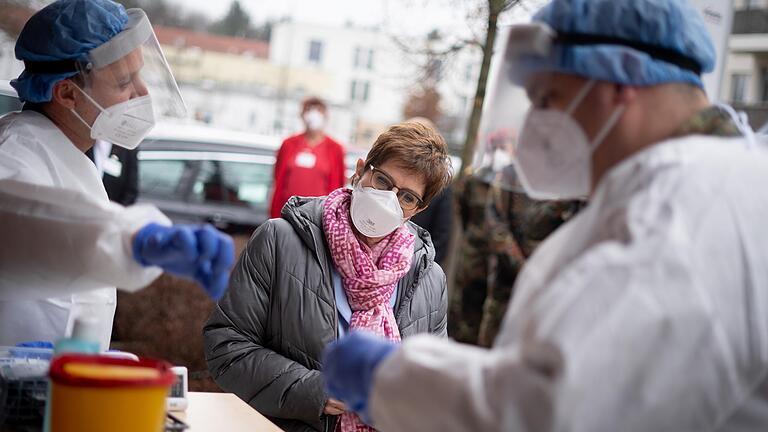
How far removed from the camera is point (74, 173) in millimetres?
2611

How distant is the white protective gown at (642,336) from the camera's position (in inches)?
54.2

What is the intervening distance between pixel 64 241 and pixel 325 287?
1.01m

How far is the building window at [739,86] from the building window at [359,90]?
2837 centimetres

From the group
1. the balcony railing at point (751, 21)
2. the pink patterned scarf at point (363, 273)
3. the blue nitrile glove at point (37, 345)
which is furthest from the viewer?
the balcony railing at point (751, 21)

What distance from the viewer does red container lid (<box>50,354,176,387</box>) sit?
63.1 inches

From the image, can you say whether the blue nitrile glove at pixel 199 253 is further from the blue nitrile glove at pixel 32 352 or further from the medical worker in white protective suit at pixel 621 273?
the blue nitrile glove at pixel 32 352

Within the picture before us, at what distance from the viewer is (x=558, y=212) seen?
4.15 m

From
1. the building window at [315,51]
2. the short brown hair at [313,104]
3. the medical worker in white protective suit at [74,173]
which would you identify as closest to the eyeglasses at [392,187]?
the medical worker in white protective suit at [74,173]

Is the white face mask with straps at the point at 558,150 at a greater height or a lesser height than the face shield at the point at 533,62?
lesser

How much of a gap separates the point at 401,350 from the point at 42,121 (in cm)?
149

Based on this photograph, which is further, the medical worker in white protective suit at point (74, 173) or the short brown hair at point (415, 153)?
the short brown hair at point (415, 153)

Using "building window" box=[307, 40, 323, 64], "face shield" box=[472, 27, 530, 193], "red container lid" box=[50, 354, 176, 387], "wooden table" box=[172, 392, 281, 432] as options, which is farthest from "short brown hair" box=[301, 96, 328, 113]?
"building window" box=[307, 40, 323, 64]

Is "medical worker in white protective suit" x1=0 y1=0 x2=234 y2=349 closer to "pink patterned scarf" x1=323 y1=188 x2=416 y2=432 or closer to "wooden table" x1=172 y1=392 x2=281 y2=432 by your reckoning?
"wooden table" x1=172 y1=392 x2=281 y2=432

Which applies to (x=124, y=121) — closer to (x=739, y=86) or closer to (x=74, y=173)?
(x=74, y=173)
